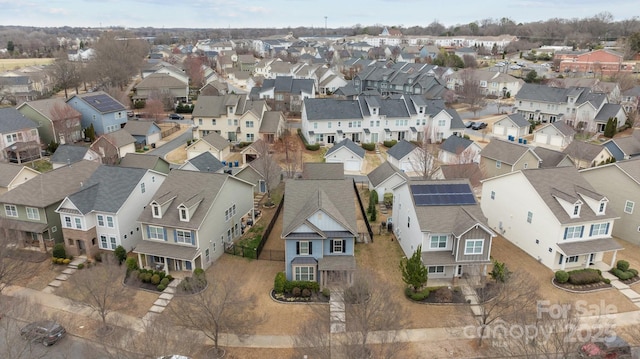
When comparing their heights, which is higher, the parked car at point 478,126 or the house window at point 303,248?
the parked car at point 478,126

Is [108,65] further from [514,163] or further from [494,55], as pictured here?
[494,55]

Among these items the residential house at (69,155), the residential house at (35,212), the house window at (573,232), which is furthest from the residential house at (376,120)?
the residential house at (35,212)

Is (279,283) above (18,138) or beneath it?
beneath

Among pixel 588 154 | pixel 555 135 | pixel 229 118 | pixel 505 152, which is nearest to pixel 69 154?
pixel 229 118

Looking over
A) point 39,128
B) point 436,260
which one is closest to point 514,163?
point 436,260

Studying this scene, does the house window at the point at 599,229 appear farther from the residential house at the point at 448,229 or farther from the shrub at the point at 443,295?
the shrub at the point at 443,295

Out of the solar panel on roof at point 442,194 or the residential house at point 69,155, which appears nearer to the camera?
the solar panel on roof at point 442,194

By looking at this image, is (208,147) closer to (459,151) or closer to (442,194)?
(459,151)
